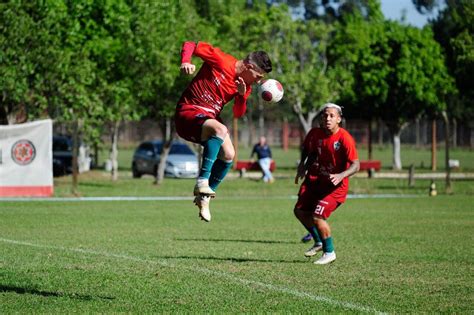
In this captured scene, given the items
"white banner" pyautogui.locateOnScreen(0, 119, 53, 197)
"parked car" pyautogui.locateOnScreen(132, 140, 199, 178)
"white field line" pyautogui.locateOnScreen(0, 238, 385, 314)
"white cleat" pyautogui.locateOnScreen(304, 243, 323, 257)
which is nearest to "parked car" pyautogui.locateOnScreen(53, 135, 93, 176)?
"parked car" pyautogui.locateOnScreen(132, 140, 199, 178)

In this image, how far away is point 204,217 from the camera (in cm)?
1066

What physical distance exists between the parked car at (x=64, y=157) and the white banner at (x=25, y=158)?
50.6 ft

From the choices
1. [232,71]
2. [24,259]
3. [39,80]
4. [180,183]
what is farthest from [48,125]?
[232,71]

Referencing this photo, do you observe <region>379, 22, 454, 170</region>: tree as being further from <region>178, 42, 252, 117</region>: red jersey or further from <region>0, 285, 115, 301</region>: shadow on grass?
<region>0, 285, 115, 301</region>: shadow on grass

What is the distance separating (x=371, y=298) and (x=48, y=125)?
744 inches

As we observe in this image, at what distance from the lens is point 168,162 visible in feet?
145

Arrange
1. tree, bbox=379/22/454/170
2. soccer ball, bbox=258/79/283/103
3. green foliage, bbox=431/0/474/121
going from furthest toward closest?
tree, bbox=379/22/454/170, green foliage, bbox=431/0/474/121, soccer ball, bbox=258/79/283/103

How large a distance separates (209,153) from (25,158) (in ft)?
56.6

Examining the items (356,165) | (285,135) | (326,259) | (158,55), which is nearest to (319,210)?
(326,259)

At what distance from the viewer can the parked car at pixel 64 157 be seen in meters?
43.1

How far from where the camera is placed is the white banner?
2691 centimetres

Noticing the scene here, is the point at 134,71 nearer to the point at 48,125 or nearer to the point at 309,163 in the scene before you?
the point at 48,125

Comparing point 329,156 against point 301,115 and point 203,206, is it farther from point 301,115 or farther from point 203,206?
point 301,115

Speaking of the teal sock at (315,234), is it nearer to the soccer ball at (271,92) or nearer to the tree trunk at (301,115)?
the soccer ball at (271,92)
